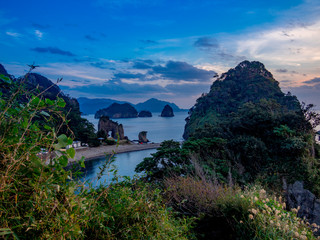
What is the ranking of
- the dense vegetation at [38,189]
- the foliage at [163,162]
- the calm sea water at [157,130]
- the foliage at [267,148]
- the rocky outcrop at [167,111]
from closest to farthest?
the dense vegetation at [38,189], the foliage at [163,162], the foliage at [267,148], the calm sea water at [157,130], the rocky outcrop at [167,111]

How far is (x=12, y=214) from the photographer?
79 centimetres

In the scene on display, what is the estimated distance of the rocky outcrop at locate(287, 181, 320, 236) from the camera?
246 inches

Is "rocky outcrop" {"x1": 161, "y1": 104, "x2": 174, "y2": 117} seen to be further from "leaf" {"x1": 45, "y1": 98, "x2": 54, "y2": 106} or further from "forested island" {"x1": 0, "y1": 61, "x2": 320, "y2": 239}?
"leaf" {"x1": 45, "y1": 98, "x2": 54, "y2": 106}

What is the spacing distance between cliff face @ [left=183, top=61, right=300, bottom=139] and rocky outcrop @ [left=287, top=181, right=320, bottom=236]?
30244mm

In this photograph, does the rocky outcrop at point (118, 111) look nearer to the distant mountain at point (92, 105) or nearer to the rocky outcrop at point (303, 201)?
the distant mountain at point (92, 105)

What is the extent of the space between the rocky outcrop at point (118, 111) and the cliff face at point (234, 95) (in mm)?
79576

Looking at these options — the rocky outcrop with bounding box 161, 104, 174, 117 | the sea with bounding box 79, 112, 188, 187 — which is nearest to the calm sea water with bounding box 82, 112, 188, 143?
the sea with bounding box 79, 112, 188, 187

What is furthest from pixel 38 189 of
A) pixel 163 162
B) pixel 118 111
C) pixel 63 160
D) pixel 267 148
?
pixel 118 111

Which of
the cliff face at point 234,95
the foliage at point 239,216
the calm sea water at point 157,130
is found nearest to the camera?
the foliage at point 239,216

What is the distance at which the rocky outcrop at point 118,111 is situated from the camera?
396ft

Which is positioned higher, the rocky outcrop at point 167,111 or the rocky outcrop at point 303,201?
the rocky outcrop at point 167,111

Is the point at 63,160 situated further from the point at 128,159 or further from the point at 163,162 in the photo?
the point at 128,159

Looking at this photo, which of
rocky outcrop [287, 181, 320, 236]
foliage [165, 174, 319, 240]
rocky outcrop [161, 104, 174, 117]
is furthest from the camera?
rocky outcrop [161, 104, 174, 117]

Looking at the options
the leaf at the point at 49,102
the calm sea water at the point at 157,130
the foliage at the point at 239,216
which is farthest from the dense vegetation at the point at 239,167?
the calm sea water at the point at 157,130
